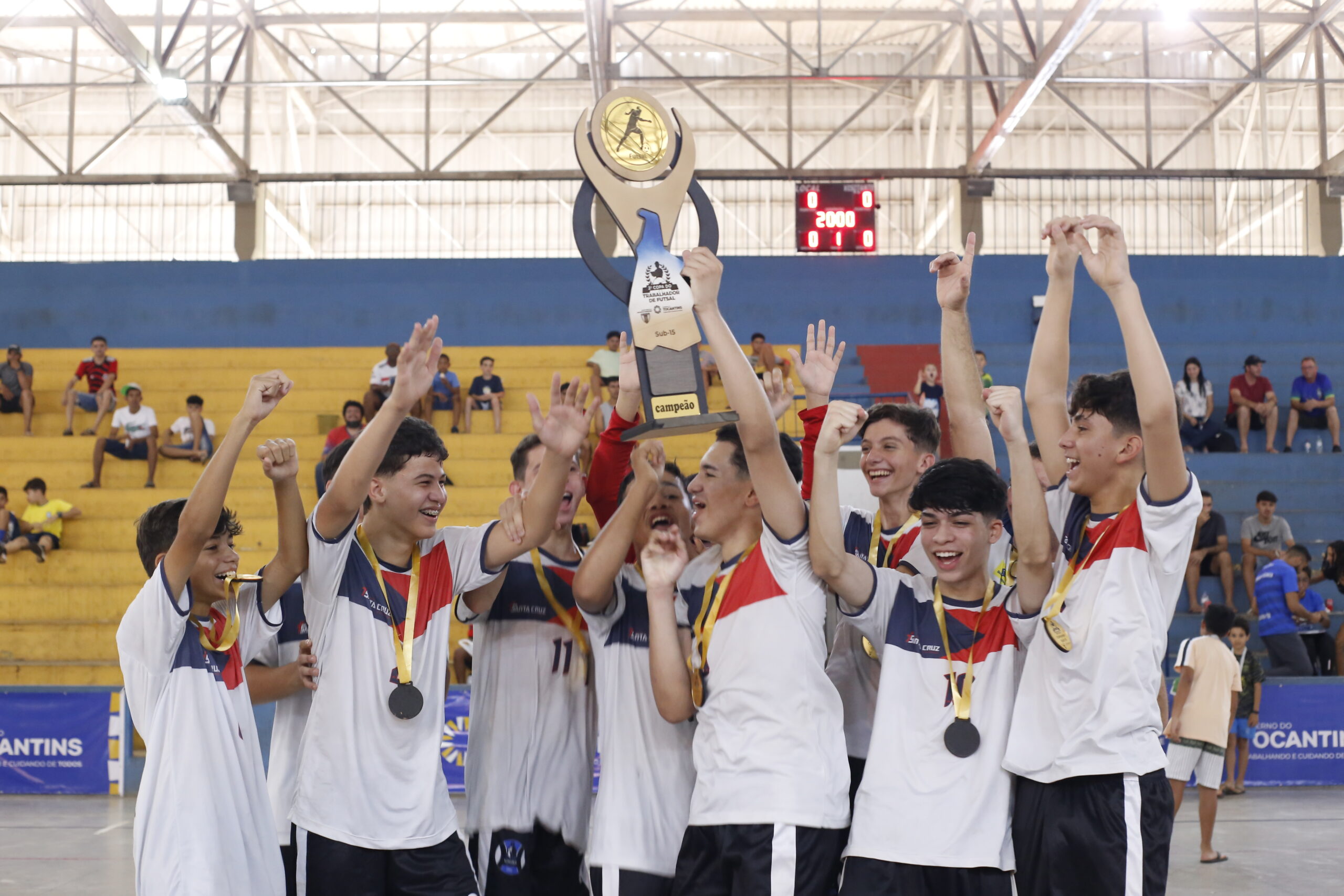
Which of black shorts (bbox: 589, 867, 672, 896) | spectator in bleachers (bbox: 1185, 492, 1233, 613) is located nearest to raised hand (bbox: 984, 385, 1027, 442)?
black shorts (bbox: 589, 867, 672, 896)

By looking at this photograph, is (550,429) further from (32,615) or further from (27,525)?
A: (27,525)

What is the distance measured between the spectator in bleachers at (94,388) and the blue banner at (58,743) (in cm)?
657

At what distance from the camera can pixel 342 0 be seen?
20.6m

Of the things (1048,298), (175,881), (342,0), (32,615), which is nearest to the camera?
(175,881)

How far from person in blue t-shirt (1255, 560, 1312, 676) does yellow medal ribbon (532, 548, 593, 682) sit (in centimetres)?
943

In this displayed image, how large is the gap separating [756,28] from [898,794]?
20.8 metres

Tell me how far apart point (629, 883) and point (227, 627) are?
1.36m

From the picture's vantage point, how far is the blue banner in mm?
10398

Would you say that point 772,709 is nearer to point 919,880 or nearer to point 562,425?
point 919,880

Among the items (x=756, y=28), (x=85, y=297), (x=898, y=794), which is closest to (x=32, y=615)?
(x=85, y=297)

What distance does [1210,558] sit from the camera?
13250 millimetres

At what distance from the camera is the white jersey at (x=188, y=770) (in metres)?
3.15

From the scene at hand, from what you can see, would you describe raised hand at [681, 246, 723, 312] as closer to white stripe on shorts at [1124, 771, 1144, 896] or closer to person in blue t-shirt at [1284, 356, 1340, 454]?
white stripe on shorts at [1124, 771, 1144, 896]

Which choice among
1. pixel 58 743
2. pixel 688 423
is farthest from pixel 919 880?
pixel 58 743
